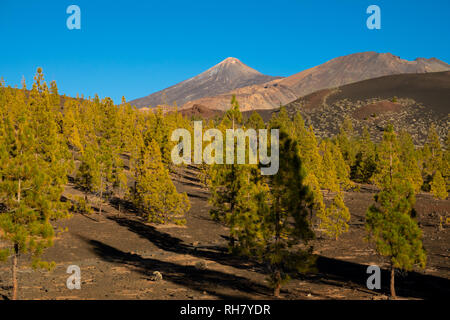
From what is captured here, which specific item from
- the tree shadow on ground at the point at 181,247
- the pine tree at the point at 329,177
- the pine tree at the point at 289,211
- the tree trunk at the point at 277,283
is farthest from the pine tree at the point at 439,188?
the tree trunk at the point at 277,283

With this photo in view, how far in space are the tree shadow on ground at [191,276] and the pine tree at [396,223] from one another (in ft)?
20.5

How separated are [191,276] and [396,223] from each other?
40.1ft

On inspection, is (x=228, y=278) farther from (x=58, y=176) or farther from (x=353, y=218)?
(x=353, y=218)

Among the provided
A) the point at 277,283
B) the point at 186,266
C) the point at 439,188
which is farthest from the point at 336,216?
the point at 439,188

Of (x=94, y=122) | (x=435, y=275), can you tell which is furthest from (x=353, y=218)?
(x=94, y=122)

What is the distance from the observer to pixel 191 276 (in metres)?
22.1

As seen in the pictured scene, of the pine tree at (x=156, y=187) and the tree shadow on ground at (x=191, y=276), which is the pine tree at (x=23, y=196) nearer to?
the tree shadow on ground at (x=191, y=276)

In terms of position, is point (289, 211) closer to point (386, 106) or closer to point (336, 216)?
point (336, 216)

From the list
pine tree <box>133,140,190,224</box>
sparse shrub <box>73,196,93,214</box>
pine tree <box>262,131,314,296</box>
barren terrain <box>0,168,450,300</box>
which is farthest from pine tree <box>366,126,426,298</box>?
sparse shrub <box>73,196,93,214</box>

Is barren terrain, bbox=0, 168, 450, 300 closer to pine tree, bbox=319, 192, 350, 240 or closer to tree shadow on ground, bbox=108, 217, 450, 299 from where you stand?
tree shadow on ground, bbox=108, 217, 450, 299

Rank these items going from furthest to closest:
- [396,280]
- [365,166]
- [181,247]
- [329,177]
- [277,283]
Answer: [365,166] → [329,177] → [181,247] → [396,280] → [277,283]

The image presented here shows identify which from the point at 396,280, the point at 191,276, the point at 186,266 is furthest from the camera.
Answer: the point at 186,266

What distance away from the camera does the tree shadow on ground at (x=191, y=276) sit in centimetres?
1902
